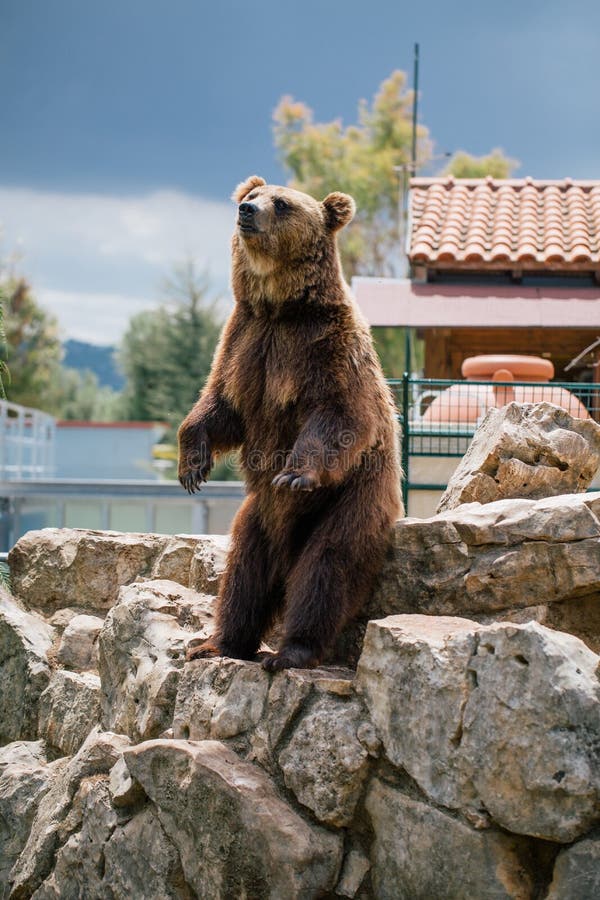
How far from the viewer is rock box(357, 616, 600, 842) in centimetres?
318

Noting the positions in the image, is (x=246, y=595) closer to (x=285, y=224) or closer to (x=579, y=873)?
(x=285, y=224)

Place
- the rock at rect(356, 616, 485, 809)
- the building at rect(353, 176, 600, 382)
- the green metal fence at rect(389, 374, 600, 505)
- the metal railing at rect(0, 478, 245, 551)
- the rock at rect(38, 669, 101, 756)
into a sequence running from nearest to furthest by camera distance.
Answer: the rock at rect(356, 616, 485, 809) < the rock at rect(38, 669, 101, 756) < the green metal fence at rect(389, 374, 600, 505) < the building at rect(353, 176, 600, 382) < the metal railing at rect(0, 478, 245, 551)

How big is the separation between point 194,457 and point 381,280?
9.05 metres

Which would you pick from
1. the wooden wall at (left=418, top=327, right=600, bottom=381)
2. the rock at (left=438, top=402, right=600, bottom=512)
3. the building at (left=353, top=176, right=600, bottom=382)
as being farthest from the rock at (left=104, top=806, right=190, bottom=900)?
the wooden wall at (left=418, top=327, right=600, bottom=381)

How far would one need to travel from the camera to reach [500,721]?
3287 millimetres

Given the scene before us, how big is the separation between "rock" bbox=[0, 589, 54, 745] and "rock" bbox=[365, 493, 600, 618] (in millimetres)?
2188

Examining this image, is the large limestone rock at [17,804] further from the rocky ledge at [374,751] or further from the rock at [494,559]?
the rock at [494,559]

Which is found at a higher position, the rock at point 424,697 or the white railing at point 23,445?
the white railing at point 23,445

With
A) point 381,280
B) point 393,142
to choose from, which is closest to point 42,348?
→ point 393,142

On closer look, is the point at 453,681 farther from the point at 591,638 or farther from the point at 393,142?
the point at 393,142

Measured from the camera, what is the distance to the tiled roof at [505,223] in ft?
41.1

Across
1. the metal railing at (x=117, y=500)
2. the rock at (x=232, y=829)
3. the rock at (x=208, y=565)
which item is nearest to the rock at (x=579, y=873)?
the rock at (x=232, y=829)

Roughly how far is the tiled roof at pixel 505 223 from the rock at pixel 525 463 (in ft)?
25.3

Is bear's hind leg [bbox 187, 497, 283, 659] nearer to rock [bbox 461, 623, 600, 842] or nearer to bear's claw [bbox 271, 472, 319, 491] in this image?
bear's claw [bbox 271, 472, 319, 491]
